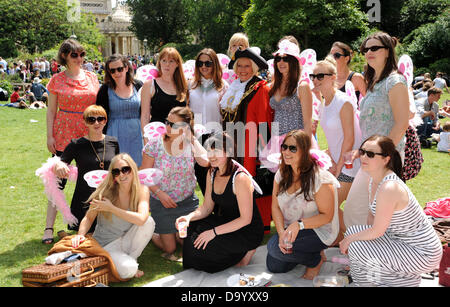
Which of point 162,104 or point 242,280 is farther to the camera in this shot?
point 162,104

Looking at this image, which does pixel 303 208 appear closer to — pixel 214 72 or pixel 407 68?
pixel 407 68

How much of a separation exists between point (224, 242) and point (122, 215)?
989mm

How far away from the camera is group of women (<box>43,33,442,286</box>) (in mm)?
3465

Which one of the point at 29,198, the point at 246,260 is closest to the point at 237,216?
the point at 246,260

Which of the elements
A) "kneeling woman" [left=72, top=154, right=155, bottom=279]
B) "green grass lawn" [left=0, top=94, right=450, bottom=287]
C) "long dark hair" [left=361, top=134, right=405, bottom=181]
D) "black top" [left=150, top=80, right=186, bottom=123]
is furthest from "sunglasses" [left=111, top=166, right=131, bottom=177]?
"long dark hair" [left=361, top=134, right=405, bottom=181]

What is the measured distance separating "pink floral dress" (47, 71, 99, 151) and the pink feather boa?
51 centimetres

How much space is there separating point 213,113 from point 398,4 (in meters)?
33.9

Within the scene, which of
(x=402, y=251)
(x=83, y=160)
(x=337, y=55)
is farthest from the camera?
(x=337, y=55)

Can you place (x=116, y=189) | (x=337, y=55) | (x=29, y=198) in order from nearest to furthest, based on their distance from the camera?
(x=116, y=189) → (x=337, y=55) → (x=29, y=198)

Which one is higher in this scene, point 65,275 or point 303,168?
point 303,168

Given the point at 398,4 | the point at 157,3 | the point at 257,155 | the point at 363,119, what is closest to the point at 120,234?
the point at 257,155

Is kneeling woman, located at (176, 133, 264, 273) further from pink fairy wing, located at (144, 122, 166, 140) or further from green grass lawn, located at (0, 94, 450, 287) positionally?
pink fairy wing, located at (144, 122, 166, 140)

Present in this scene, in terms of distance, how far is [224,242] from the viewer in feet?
13.4

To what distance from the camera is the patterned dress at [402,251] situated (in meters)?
3.32
